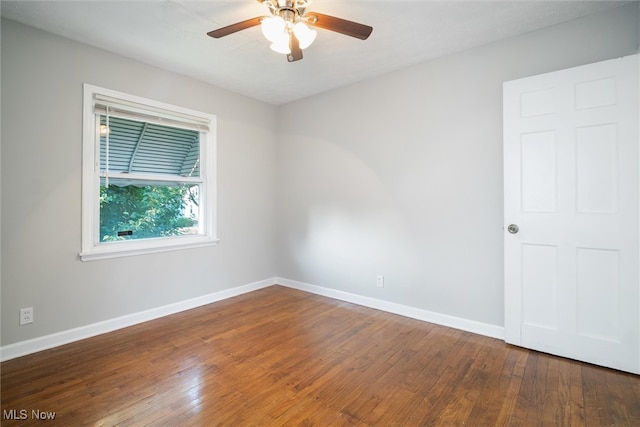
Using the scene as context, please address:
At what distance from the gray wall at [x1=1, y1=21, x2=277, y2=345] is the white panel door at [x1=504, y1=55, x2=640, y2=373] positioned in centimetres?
325

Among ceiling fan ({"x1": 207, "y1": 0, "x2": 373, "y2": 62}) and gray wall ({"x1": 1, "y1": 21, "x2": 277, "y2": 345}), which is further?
gray wall ({"x1": 1, "y1": 21, "x2": 277, "y2": 345})

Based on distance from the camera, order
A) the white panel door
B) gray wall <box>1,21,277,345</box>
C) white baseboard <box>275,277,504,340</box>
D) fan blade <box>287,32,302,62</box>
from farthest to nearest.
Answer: white baseboard <box>275,277,504,340</box>, gray wall <box>1,21,277,345</box>, the white panel door, fan blade <box>287,32,302,62</box>

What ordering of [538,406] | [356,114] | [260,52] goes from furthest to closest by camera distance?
[356,114] < [260,52] < [538,406]

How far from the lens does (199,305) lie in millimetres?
3496

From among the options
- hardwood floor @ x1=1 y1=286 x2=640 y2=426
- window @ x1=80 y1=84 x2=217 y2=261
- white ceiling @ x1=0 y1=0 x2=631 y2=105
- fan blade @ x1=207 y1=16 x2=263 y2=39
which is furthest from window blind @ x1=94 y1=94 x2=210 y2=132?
hardwood floor @ x1=1 y1=286 x2=640 y2=426

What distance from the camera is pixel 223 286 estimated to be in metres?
3.78

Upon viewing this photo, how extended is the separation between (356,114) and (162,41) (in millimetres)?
2047

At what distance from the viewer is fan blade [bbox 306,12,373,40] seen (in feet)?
5.99

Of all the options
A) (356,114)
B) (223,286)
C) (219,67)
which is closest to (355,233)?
(356,114)

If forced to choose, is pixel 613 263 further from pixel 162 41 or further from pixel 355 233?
pixel 162 41

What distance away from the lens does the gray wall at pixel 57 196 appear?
2334mm

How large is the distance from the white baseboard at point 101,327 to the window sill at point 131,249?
1.96 feet

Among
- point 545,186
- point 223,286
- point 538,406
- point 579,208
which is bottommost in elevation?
point 538,406

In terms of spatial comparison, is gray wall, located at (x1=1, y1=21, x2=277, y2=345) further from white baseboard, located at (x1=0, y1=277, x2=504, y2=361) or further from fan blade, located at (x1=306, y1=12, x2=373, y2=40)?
fan blade, located at (x1=306, y1=12, x2=373, y2=40)
